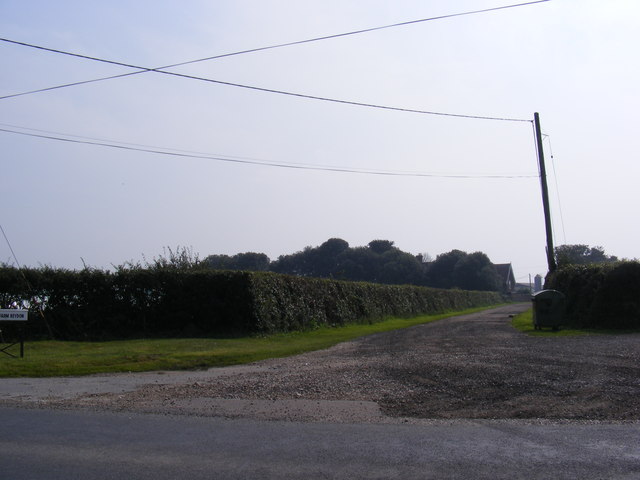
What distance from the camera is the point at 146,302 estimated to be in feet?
97.8

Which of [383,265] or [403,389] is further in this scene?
[383,265]

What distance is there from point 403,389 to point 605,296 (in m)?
18.3

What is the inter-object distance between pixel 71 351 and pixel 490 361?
13600 mm

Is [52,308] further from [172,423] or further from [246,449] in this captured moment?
[246,449]

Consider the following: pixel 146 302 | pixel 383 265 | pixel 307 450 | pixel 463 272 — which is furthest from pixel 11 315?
pixel 463 272

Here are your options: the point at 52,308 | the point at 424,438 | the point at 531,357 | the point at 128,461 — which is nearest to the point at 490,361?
the point at 531,357

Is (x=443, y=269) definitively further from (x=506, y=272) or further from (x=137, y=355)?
(x=137, y=355)

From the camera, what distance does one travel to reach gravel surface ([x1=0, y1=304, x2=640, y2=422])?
10.2 metres

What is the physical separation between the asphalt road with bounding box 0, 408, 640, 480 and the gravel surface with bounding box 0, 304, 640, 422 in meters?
0.94

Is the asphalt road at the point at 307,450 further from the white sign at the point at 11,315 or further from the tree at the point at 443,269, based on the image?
the tree at the point at 443,269

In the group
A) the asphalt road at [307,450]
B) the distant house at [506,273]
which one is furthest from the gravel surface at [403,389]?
the distant house at [506,273]

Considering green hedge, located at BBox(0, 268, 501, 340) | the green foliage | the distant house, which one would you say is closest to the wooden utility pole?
green hedge, located at BBox(0, 268, 501, 340)

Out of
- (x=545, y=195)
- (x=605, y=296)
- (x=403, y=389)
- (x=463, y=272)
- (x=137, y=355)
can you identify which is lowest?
(x=403, y=389)

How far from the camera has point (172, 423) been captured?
9.49 m
